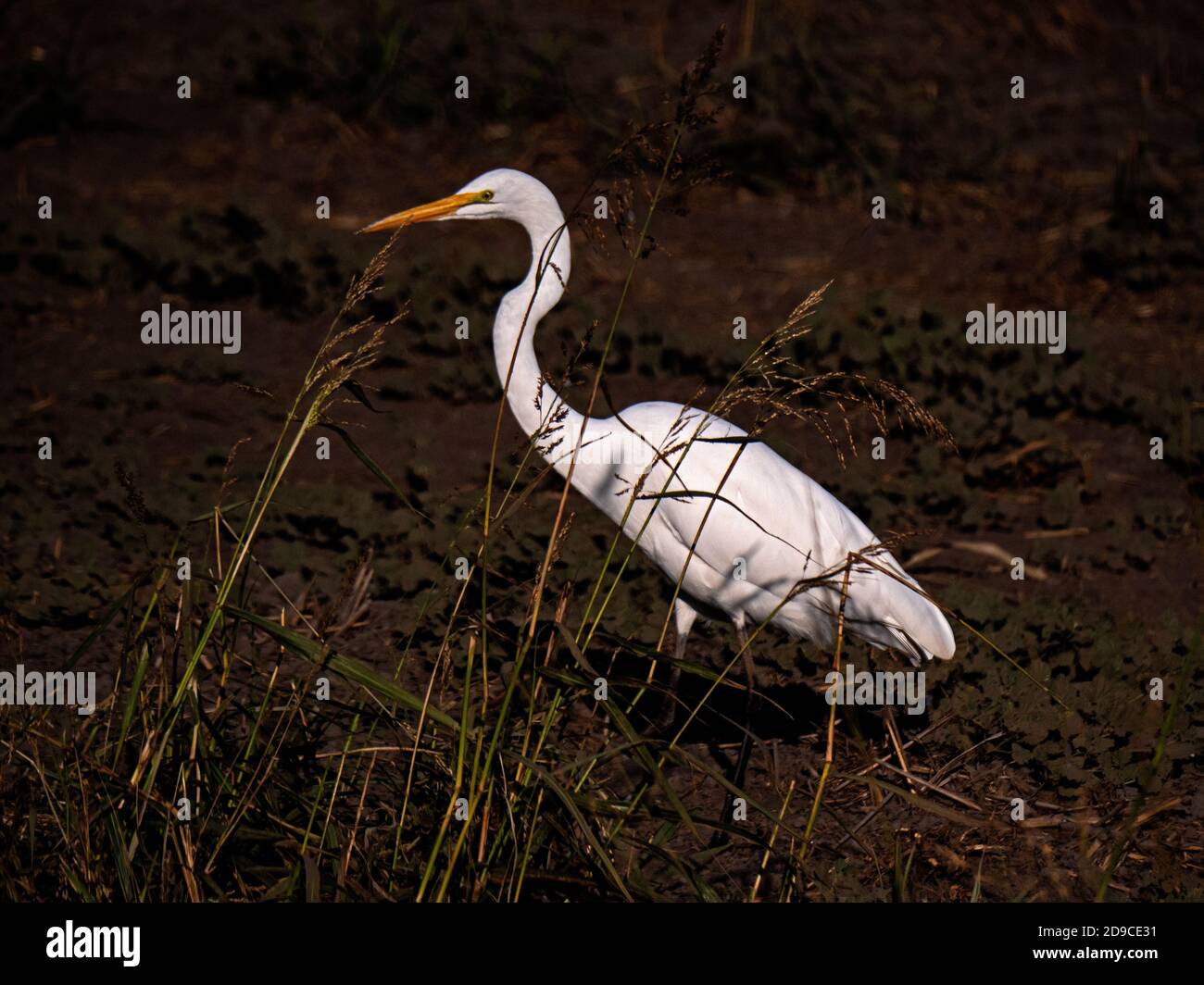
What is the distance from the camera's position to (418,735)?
106 inches

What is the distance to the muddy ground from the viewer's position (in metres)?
4.23

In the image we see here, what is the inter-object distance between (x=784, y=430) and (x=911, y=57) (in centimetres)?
578

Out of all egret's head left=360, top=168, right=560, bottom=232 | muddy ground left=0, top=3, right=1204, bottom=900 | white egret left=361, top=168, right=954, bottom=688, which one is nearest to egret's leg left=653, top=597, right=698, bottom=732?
white egret left=361, top=168, right=954, bottom=688

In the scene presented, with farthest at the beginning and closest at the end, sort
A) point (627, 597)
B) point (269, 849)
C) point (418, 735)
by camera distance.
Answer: point (627, 597) < point (269, 849) < point (418, 735)

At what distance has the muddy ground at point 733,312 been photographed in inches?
166

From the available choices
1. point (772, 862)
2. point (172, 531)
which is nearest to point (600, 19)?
point (172, 531)

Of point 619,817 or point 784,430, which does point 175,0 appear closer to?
point 784,430

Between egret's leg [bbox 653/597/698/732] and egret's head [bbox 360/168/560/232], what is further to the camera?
egret's leg [bbox 653/597/698/732]

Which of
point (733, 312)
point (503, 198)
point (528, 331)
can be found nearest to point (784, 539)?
point (528, 331)

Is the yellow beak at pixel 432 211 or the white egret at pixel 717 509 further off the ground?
the yellow beak at pixel 432 211

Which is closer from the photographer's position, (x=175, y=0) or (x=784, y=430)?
(x=784, y=430)

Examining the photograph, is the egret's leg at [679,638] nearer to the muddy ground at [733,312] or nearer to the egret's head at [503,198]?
the muddy ground at [733,312]

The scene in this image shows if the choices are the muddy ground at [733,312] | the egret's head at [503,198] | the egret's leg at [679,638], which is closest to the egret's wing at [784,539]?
the egret's leg at [679,638]

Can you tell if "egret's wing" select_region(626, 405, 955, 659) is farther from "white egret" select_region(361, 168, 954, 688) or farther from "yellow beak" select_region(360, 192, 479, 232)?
"yellow beak" select_region(360, 192, 479, 232)
